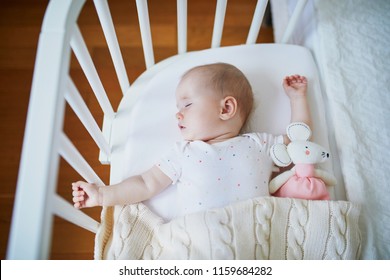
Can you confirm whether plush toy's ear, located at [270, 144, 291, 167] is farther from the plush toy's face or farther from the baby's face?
the baby's face

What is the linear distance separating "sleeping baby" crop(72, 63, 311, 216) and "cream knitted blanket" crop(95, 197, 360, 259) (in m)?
0.05

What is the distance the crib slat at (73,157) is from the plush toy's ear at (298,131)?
1.40 feet

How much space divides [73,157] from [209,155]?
0.27m

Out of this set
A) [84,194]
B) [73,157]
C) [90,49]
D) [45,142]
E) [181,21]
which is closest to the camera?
[45,142]

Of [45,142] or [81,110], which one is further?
[81,110]

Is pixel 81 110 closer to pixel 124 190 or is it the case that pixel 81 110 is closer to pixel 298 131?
pixel 124 190

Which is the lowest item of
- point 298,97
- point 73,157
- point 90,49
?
point 73,157

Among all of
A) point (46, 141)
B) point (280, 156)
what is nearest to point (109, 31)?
point (46, 141)

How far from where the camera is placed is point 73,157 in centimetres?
50

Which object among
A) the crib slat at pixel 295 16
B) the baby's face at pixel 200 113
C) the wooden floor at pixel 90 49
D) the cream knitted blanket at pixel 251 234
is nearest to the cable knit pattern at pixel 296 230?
the cream knitted blanket at pixel 251 234

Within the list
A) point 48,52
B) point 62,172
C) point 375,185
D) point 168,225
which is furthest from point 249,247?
point 62,172

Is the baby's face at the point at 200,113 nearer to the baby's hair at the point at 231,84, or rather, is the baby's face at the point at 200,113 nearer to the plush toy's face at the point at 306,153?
the baby's hair at the point at 231,84
